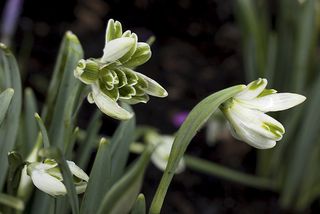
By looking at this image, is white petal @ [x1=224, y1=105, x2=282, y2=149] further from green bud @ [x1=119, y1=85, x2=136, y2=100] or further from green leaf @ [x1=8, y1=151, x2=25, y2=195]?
green leaf @ [x1=8, y1=151, x2=25, y2=195]

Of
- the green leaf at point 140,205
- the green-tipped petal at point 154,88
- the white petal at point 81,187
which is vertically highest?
the green-tipped petal at point 154,88

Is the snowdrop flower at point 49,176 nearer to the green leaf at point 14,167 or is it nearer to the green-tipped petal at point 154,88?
the green leaf at point 14,167

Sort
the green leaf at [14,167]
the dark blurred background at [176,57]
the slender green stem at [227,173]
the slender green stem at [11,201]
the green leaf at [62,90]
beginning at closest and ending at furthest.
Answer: the green leaf at [14,167], the slender green stem at [11,201], the green leaf at [62,90], the slender green stem at [227,173], the dark blurred background at [176,57]

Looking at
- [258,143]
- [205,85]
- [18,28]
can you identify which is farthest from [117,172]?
[18,28]

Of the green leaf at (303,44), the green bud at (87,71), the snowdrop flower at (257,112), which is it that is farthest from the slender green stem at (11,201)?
the green leaf at (303,44)

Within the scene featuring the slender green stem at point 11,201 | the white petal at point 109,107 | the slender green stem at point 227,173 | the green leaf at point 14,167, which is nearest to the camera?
the white petal at point 109,107

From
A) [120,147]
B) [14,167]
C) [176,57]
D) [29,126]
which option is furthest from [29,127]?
[176,57]

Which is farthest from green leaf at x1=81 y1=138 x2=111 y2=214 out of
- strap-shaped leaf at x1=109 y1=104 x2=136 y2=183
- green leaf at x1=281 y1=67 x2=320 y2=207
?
green leaf at x1=281 y1=67 x2=320 y2=207
